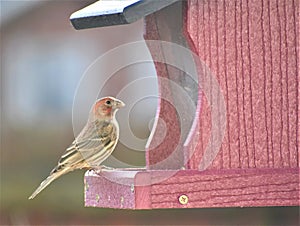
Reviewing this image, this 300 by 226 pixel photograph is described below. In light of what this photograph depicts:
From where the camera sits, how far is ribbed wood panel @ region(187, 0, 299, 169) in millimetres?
2938

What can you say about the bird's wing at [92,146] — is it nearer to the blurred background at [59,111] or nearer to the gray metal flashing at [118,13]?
the blurred background at [59,111]

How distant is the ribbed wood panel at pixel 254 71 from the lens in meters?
2.94

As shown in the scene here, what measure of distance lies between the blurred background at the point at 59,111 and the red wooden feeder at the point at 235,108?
0.49 meters

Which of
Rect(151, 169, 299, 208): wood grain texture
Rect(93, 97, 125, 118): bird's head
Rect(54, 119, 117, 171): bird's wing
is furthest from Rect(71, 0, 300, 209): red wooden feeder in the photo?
Rect(93, 97, 125, 118): bird's head

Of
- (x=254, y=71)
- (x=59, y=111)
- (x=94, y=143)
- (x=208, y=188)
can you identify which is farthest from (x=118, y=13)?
(x=59, y=111)

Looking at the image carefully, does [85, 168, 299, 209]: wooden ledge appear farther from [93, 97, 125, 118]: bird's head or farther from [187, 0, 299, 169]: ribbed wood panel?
[93, 97, 125, 118]: bird's head

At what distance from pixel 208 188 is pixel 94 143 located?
2.53 ft

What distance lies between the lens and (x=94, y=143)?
3541 mm

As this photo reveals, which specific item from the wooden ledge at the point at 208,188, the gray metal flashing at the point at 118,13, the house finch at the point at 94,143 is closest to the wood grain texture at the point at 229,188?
the wooden ledge at the point at 208,188

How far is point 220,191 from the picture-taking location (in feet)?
9.40

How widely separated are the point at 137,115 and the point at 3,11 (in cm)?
210

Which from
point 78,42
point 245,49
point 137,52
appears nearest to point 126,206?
point 245,49

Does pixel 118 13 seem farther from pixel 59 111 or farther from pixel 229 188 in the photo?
pixel 59 111

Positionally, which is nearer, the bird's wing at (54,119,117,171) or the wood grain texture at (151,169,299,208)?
the wood grain texture at (151,169,299,208)
